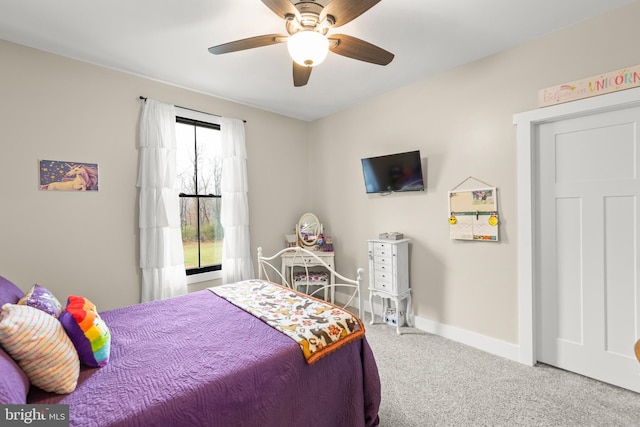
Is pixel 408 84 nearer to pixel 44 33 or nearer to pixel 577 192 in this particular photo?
pixel 577 192

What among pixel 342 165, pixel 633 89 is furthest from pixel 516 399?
pixel 342 165

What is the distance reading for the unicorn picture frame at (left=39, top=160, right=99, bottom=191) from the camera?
234 centimetres

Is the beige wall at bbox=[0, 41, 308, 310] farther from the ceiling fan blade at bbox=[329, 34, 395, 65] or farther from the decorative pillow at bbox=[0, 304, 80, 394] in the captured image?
the ceiling fan blade at bbox=[329, 34, 395, 65]

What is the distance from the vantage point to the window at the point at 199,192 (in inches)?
127

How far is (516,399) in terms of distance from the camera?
1.95 m

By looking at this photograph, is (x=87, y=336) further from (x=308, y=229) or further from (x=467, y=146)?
(x=467, y=146)

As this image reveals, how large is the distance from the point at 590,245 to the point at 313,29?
2.52 m

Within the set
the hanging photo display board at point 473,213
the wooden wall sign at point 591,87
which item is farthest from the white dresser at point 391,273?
the wooden wall sign at point 591,87

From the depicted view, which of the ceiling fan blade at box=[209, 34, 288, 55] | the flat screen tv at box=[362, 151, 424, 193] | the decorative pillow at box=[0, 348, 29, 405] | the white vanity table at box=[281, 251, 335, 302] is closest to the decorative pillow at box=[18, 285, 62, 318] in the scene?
the decorative pillow at box=[0, 348, 29, 405]

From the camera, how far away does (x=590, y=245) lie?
7.04 feet

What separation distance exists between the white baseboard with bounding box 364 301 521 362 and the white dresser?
0.22 m

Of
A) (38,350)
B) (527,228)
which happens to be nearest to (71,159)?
(38,350)

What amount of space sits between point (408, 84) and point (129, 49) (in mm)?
2646

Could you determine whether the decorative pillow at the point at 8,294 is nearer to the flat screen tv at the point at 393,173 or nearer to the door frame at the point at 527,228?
the flat screen tv at the point at 393,173
